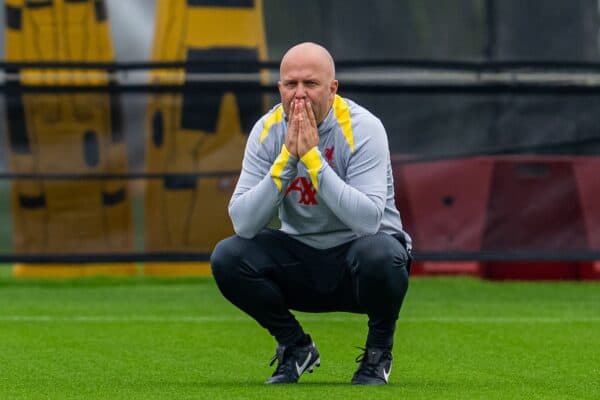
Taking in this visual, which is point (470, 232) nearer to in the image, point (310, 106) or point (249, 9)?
point (249, 9)

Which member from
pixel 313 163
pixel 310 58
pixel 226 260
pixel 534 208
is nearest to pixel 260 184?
pixel 313 163

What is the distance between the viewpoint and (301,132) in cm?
505

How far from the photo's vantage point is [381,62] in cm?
994

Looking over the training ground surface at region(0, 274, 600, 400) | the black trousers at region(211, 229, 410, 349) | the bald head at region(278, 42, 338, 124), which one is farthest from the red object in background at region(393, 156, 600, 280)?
the bald head at region(278, 42, 338, 124)

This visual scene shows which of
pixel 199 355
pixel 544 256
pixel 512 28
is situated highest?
pixel 512 28

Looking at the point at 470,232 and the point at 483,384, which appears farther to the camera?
the point at 470,232

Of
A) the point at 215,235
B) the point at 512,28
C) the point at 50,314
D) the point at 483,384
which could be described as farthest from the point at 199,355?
the point at 512,28

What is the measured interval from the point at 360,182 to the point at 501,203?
15.8 ft

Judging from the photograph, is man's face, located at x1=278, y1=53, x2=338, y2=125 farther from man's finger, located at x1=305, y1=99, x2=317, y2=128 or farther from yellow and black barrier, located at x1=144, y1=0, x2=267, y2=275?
yellow and black barrier, located at x1=144, y1=0, x2=267, y2=275

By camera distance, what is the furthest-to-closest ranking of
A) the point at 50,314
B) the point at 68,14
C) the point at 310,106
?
1. the point at 68,14
2. the point at 50,314
3. the point at 310,106

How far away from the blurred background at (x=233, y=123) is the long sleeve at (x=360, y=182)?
4.63 metres

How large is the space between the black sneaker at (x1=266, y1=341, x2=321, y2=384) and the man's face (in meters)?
0.84

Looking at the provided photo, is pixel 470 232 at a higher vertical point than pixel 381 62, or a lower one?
lower

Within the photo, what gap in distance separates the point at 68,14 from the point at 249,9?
3.64ft
